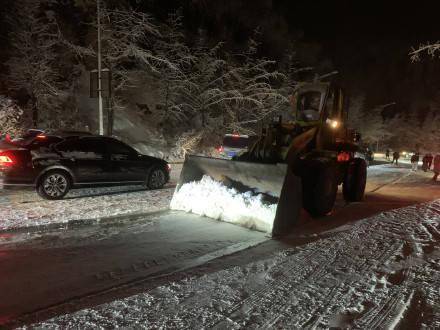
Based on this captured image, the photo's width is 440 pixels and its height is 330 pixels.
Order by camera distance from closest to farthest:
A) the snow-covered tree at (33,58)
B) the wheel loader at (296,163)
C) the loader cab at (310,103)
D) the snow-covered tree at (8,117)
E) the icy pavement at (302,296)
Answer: the icy pavement at (302,296) → the wheel loader at (296,163) → the loader cab at (310,103) → the snow-covered tree at (8,117) → the snow-covered tree at (33,58)

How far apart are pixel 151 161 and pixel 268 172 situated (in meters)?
5.53

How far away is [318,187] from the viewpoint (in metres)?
8.01

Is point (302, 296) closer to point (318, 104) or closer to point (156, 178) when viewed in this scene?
point (318, 104)

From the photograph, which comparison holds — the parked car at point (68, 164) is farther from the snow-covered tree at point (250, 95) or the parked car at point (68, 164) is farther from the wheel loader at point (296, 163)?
the snow-covered tree at point (250, 95)

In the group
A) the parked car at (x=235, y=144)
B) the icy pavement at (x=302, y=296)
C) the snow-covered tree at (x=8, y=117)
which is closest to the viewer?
the icy pavement at (x=302, y=296)

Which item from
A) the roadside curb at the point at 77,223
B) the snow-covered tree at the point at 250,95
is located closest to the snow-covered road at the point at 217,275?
the roadside curb at the point at 77,223

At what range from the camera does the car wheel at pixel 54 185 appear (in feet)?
31.8

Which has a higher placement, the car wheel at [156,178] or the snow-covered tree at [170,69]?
the snow-covered tree at [170,69]

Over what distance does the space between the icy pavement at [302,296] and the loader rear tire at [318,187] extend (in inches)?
Answer: 68.9

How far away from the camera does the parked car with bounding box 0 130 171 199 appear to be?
9453mm

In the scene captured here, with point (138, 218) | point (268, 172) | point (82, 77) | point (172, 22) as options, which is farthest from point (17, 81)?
point (268, 172)

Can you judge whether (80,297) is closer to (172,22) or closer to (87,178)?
(87,178)

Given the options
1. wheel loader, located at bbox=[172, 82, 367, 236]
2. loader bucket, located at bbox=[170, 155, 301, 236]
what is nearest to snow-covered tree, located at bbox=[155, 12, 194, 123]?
wheel loader, located at bbox=[172, 82, 367, 236]

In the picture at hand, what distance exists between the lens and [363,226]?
25.4ft
